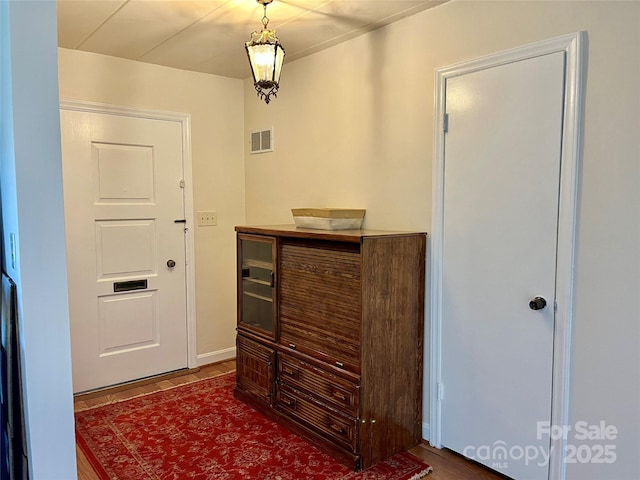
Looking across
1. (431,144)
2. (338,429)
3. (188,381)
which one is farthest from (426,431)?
(188,381)

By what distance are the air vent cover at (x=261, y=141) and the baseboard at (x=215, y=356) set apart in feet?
5.66

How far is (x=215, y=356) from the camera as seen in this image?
4.04 metres

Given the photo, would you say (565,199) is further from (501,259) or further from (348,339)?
(348,339)

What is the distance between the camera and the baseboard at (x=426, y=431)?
268 centimetres

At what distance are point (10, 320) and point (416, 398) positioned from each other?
78.8 inches

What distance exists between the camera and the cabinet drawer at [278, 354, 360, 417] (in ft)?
7.96

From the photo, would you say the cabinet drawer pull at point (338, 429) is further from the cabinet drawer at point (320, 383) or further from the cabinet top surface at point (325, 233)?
the cabinet top surface at point (325, 233)

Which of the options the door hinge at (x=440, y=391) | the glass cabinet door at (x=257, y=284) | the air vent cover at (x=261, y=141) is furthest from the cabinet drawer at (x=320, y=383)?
the air vent cover at (x=261, y=141)

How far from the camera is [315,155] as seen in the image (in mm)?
3311

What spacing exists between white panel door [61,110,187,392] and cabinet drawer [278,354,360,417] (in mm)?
1326

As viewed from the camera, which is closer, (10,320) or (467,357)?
(10,320)

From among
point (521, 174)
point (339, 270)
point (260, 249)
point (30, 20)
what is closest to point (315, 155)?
point (260, 249)

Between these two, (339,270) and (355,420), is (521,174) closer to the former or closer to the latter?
(339,270)

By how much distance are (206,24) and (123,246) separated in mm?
1689
